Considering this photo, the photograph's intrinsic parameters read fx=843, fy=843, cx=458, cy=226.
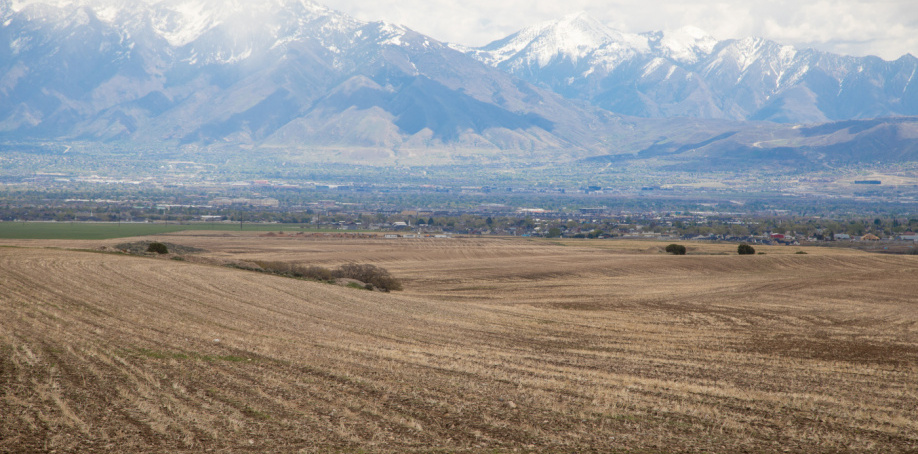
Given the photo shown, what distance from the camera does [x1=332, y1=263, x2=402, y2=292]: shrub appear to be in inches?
1778

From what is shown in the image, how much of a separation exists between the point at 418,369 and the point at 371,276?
92.7 feet

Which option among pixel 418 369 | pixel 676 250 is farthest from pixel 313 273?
pixel 676 250

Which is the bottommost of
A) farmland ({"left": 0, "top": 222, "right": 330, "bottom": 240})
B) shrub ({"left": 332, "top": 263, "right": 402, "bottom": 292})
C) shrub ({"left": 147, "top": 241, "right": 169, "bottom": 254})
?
shrub ({"left": 332, "top": 263, "right": 402, "bottom": 292})

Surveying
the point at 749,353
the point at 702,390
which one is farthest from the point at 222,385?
the point at 749,353

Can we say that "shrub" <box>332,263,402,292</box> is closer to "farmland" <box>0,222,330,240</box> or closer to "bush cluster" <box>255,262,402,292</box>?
"bush cluster" <box>255,262,402,292</box>

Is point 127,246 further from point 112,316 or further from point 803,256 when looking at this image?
point 803,256

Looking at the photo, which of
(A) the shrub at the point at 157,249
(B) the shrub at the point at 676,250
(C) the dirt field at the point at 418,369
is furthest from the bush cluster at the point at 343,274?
(B) the shrub at the point at 676,250

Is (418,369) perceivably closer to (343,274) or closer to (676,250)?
(343,274)

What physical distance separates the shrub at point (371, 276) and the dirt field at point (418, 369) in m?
6.99

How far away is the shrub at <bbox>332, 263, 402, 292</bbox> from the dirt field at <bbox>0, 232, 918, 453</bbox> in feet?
22.9

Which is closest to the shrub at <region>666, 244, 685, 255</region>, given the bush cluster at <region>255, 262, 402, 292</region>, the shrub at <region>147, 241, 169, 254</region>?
the bush cluster at <region>255, 262, 402, 292</region>

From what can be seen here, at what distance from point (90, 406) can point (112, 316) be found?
32.6 feet

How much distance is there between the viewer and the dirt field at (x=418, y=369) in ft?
44.5

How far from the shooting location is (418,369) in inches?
742
